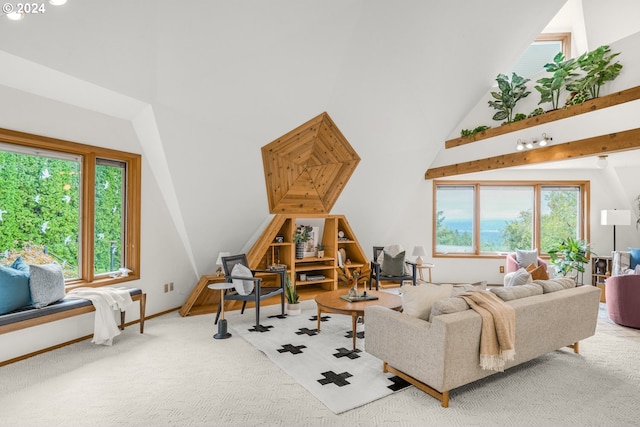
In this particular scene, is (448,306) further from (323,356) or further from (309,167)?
(309,167)

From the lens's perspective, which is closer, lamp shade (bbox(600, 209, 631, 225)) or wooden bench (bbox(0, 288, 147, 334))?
wooden bench (bbox(0, 288, 147, 334))

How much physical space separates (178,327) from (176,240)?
1.23 meters

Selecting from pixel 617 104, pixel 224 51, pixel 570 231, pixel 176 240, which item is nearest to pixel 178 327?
pixel 176 240

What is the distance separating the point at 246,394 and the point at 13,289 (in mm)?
2304

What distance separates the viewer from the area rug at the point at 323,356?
2.71 m

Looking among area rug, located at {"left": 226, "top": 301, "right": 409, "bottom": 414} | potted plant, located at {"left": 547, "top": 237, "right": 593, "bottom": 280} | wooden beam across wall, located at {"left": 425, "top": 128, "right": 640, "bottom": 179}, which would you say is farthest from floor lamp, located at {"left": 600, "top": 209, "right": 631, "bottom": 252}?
area rug, located at {"left": 226, "top": 301, "right": 409, "bottom": 414}

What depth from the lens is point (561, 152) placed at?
470 centimetres

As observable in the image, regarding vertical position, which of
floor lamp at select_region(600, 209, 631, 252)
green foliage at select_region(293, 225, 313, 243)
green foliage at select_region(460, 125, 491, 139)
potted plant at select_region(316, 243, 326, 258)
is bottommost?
potted plant at select_region(316, 243, 326, 258)

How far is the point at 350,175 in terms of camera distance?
575 cm

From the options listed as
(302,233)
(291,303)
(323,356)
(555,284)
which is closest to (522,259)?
(555,284)

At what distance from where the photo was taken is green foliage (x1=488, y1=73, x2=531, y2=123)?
540 cm

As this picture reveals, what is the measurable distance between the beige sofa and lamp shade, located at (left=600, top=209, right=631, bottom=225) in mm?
3485

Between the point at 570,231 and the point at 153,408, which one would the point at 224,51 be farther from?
the point at 570,231

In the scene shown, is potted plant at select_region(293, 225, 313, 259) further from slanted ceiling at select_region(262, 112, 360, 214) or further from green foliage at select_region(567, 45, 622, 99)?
green foliage at select_region(567, 45, 622, 99)
